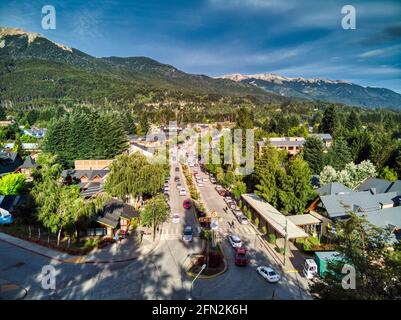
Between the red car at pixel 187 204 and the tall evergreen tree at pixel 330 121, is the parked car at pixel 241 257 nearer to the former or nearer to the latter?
the red car at pixel 187 204

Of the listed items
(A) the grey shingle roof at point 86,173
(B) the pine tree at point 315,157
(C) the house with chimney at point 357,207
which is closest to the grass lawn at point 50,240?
(A) the grey shingle roof at point 86,173

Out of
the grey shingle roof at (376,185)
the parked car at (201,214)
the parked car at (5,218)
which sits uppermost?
the grey shingle roof at (376,185)

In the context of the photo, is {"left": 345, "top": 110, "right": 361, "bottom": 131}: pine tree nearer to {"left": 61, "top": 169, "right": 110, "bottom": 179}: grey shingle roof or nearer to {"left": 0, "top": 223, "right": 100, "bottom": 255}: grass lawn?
{"left": 61, "top": 169, "right": 110, "bottom": 179}: grey shingle roof

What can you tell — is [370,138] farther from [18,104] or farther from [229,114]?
[18,104]

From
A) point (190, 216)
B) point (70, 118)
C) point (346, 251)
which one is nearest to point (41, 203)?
point (190, 216)

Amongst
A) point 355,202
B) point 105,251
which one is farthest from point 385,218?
point 105,251

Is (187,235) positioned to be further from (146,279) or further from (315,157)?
(315,157)
